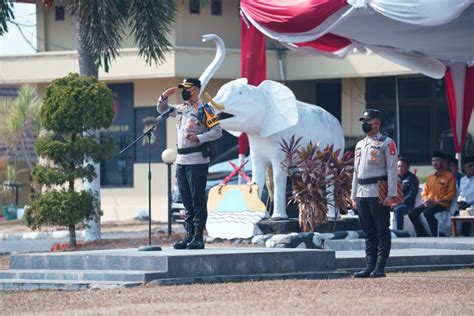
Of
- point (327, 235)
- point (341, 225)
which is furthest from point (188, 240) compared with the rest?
point (341, 225)

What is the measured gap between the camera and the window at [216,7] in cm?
3559

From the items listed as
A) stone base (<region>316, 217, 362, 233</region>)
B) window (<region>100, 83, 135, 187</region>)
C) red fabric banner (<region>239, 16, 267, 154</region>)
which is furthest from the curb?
stone base (<region>316, 217, 362, 233</region>)

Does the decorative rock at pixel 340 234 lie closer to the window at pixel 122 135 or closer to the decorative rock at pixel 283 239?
the decorative rock at pixel 283 239

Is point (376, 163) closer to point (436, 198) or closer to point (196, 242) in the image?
point (196, 242)

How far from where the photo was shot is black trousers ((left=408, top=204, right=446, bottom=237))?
23.0 meters

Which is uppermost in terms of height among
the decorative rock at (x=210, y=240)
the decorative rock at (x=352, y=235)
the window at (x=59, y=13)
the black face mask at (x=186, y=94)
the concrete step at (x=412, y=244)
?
the window at (x=59, y=13)

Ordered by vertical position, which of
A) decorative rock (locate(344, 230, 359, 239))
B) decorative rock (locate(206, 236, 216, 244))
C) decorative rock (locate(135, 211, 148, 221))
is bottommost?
decorative rock (locate(135, 211, 148, 221))

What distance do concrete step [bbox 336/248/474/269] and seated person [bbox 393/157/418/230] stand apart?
4.17 meters

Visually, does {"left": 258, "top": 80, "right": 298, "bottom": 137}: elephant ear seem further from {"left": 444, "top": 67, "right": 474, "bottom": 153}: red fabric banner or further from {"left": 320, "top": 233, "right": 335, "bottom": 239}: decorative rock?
{"left": 444, "top": 67, "right": 474, "bottom": 153}: red fabric banner

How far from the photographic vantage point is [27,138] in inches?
1511

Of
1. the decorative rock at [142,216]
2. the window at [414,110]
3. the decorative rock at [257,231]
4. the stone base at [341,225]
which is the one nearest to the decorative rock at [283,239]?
the stone base at [341,225]

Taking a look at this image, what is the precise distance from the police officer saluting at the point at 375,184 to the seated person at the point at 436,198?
25.8 ft

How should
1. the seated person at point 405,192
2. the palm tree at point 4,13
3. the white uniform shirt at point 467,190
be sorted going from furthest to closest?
the seated person at point 405,192 → the white uniform shirt at point 467,190 → the palm tree at point 4,13

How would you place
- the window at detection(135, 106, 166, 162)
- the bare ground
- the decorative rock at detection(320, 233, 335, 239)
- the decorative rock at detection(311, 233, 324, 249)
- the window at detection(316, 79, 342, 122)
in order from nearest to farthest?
the bare ground, the decorative rock at detection(311, 233, 324, 249), the decorative rock at detection(320, 233, 335, 239), the window at detection(135, 106, 166, 162), the window at detection(316, 79, 342, 122)
